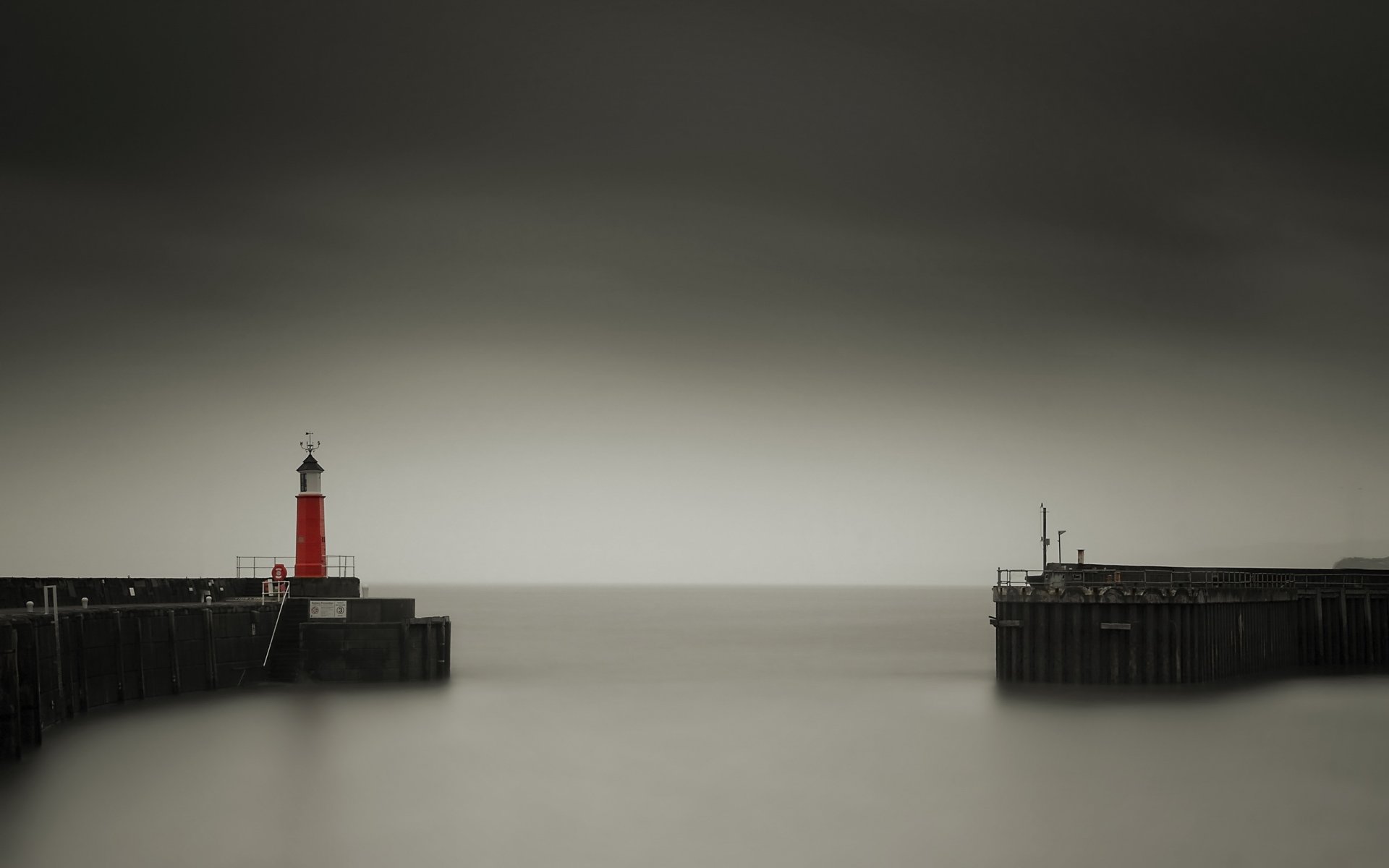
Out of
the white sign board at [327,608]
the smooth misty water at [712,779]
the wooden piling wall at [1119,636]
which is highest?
the white sign board at [327,608]

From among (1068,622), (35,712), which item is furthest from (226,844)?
(1068,622)

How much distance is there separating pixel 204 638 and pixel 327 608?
271cm

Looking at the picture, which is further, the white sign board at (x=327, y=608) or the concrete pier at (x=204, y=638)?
the white sign board at (x=327, y=608)

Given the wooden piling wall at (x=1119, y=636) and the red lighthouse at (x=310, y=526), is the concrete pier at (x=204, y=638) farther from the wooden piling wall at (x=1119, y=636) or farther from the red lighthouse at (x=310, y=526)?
the wooden piling wall at (x=1119, y=636)

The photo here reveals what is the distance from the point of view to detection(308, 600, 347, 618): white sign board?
31.6 metres

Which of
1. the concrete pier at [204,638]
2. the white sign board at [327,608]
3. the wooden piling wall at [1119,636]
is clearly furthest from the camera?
the white sign board at [327,608]

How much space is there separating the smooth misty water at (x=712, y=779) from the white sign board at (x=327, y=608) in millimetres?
1770

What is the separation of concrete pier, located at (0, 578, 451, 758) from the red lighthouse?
1094 millimetres

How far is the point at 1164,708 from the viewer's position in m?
29.6

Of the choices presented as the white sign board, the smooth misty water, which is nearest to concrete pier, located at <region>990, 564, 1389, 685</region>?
the smooth misty water

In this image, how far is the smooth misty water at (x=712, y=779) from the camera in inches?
751

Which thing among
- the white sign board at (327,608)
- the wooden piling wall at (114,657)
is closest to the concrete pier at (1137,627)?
the white sign board at (327,608)

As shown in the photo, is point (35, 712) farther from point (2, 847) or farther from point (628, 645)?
point (628, 645)

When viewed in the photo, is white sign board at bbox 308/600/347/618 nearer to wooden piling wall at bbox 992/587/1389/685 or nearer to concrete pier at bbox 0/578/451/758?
concrete pier at bbox 0/578/451/758
